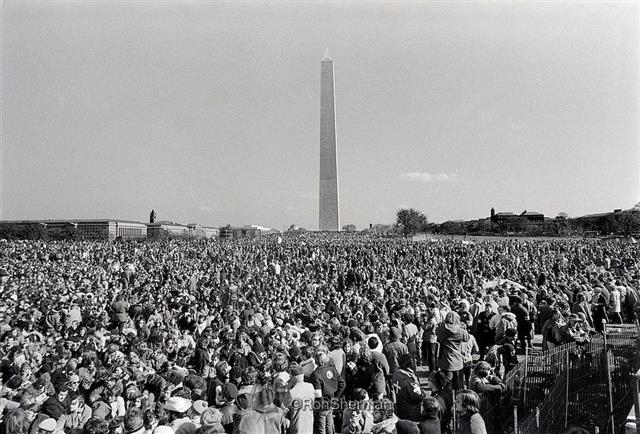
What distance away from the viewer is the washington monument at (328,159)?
50000 millimetres

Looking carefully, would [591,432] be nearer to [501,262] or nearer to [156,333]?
[156,333]

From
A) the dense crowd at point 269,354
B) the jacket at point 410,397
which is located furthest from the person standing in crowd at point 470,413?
the jacket at point 410,397

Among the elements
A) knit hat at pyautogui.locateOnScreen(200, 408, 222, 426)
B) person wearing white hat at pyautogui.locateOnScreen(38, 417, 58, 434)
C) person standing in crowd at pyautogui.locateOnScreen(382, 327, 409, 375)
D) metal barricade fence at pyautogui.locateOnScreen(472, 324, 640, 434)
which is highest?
knit hat at pyautogui.locateOnScreen(200, 408, 222, 426)

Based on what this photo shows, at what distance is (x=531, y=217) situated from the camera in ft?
384

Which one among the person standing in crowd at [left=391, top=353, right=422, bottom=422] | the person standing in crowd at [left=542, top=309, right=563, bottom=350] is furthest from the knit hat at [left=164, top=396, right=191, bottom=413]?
the person standing in crowd at [left=542, top=309, right=563, bottom=350]

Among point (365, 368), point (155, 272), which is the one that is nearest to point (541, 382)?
point (365, 368)

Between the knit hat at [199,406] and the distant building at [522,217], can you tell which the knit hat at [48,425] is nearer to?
the knit hat at [199,406]

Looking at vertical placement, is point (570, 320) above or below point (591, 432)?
above

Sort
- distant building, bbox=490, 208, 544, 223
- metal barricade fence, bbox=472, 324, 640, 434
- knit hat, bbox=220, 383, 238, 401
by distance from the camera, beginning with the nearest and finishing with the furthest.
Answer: knit hat, bbox=220, 383, 238, 401
metal barricade fence, bbox=472, 324, 640, 434
distant building, bbox=490, 208, 544, 223

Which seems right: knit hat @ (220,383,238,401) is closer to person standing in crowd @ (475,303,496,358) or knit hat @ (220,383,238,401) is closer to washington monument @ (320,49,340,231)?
person standing in crowd @ (475,303,496,358)

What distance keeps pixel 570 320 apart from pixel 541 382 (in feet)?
4.16

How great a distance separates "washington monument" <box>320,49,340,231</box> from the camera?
50000 mm

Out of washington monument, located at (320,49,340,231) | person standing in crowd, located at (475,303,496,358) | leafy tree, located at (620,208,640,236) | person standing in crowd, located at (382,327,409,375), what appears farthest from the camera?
leafy tree, located at (620,208,640,236)

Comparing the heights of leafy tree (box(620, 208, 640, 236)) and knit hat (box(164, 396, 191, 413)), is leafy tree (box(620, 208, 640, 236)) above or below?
above
